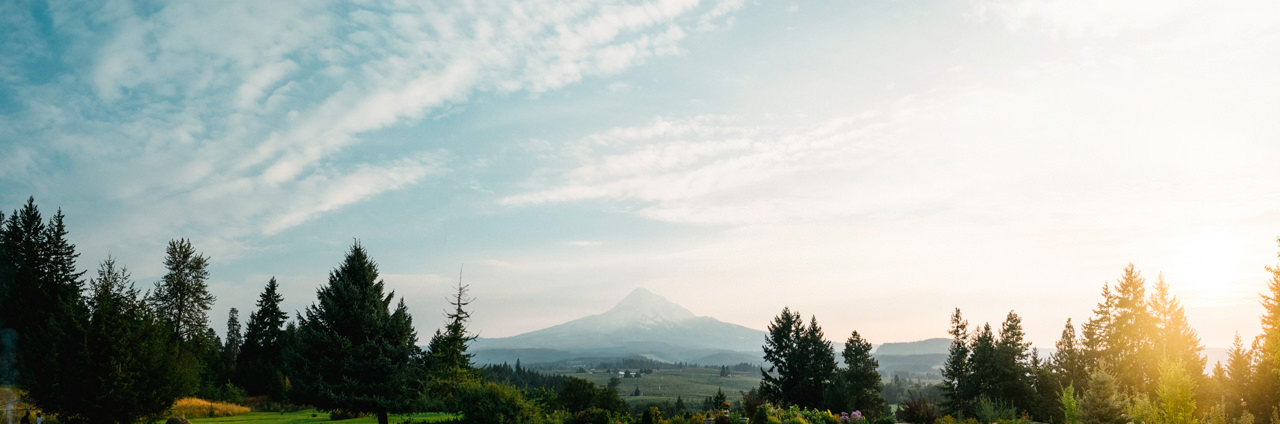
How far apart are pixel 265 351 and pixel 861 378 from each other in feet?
184

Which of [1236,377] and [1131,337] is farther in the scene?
[1131,337]

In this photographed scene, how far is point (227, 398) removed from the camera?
51.2 meters

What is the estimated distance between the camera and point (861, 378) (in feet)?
176

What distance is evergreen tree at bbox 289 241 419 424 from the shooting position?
27406 millimetres

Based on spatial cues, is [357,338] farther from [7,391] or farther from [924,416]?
[924,416]

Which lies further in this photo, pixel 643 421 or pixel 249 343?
pixel 249 343

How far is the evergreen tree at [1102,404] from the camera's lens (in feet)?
72.9

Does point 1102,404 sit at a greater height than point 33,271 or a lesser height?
lesser

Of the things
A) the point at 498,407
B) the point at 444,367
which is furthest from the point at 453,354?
the point at 498,407

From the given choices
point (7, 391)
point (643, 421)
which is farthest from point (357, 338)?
point (7, 391)

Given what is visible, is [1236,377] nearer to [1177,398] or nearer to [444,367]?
[1177,398]

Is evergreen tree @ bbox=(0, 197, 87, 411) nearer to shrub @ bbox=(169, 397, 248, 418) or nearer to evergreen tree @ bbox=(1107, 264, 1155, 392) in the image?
shrub @ bbox=(169, 397, 248, 418)

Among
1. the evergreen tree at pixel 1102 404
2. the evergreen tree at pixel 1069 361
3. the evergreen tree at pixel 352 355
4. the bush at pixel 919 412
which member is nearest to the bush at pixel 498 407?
the evergreen tree at pixel 352 355

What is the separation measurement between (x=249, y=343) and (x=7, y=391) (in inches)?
1219
